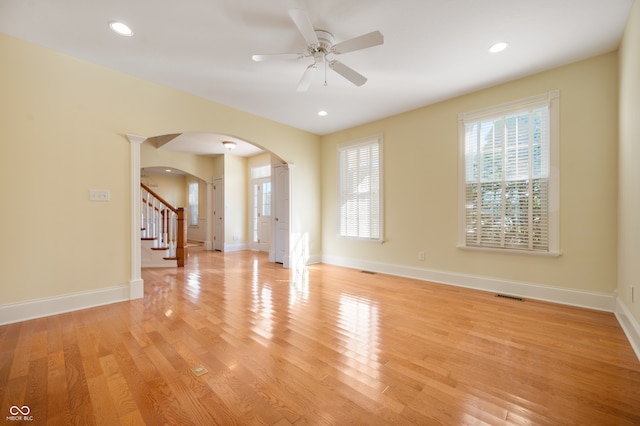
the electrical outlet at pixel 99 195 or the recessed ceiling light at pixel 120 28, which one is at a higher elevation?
the recessed ceiling light at pixel 120 28

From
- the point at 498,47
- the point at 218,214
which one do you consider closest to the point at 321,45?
the point at 498,47

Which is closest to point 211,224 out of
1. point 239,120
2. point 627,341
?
point 239,120

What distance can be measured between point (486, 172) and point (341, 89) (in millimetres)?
2390

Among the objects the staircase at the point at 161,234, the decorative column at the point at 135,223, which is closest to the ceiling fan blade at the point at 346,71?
the decorative column at the point at 135,223

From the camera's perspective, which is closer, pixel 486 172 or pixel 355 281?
pixel 486 172

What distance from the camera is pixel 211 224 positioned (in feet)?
28.3

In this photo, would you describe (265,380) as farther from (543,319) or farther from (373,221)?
(373,221)

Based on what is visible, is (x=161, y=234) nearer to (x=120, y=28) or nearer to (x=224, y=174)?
(x=224, y=174)

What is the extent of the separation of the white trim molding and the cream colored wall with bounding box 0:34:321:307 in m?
0.05

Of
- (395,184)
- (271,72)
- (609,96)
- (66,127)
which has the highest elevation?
(271,72)

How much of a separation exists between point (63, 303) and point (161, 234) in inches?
115

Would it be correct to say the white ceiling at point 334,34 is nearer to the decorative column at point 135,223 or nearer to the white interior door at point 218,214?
the decorative column at point 135,223

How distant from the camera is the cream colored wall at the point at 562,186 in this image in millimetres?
3020

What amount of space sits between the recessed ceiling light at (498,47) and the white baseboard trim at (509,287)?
289 cm
